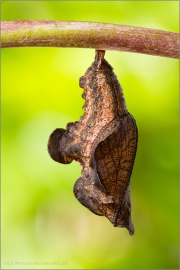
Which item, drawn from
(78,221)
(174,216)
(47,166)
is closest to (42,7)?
(47,166)

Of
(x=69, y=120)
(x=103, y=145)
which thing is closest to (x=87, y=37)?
(x=103, y=145)

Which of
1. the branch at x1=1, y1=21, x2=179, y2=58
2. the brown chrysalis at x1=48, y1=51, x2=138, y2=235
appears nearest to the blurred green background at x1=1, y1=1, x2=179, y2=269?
the brown chrysalis at x1=48, y1=51, x2=138, y2=235

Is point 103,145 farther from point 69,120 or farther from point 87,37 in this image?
point 69,120

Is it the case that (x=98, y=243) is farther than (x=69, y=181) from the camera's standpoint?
Yes

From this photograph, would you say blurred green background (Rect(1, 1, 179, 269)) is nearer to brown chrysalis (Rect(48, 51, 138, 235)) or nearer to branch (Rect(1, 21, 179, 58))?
brown chrysalis (Rect(48, 51, 138, 235))

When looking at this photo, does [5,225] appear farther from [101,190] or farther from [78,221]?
[101,190]
